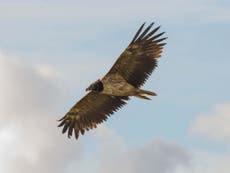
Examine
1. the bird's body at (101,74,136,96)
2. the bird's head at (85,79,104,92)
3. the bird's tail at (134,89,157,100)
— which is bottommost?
the bird's tail at (134,89,157,100)

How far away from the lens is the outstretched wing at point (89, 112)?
41.1 meters

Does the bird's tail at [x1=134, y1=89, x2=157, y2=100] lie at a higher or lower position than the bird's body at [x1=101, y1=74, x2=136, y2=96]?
lower

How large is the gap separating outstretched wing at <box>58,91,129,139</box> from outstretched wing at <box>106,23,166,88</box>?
1936 mm

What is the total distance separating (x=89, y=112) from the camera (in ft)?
137

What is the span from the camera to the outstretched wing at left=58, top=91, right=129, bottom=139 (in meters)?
41.1

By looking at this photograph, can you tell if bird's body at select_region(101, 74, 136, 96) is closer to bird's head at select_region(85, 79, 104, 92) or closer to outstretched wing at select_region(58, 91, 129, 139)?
bird's head at select_region(85, 79, 104, 92)

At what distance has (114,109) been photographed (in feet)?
135

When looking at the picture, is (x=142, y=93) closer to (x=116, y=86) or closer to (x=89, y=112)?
(x=116, y=86)

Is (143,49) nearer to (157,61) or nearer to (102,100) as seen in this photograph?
Result: (157,61)

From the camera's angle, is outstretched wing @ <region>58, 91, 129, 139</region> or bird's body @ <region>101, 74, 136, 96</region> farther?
outstretched wing @ <region>58, 91, 129, 139</region>

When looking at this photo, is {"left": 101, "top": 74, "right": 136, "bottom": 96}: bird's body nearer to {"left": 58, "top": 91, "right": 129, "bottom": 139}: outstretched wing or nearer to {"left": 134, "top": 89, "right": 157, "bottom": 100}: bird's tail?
{"left": 134, "top": 89, "right": 157, "bottom": 100}: bird's tail

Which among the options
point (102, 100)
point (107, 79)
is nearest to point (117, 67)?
point (107, 79)

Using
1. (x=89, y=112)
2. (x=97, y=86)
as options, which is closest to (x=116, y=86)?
(x=97, y=86)

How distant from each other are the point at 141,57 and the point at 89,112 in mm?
4420
